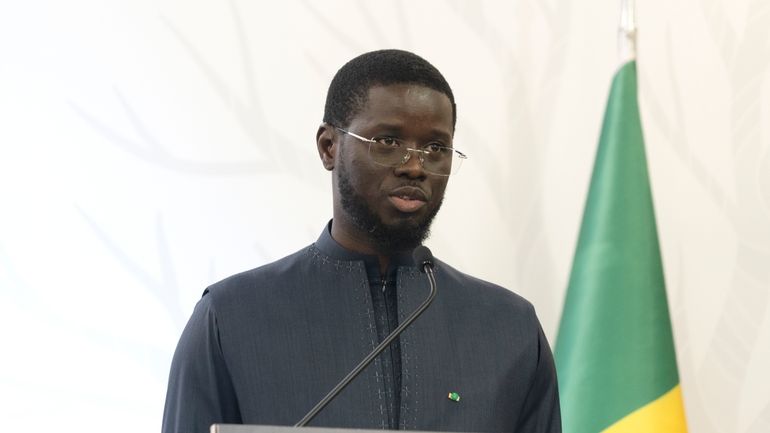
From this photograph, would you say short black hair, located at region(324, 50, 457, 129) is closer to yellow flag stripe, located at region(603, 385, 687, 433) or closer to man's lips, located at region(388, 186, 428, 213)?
man's lips, located at region(388, 186, 428, 213)

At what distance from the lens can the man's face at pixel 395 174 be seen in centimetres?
201

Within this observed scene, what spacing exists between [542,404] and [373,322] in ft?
1.13

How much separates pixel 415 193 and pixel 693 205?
4.45 feet

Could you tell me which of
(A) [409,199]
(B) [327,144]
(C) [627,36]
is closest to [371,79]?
(B) [327,144]

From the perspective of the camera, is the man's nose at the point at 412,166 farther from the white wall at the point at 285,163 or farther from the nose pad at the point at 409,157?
the white wall at the point at 285,163

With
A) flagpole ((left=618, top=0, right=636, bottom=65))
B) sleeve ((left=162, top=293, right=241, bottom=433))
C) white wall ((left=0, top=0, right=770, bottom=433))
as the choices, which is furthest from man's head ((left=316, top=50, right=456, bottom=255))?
flagpole ((left=618, top=0, right=636, bottom=65))

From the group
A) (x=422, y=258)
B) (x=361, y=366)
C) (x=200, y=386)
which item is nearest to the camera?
(x=361, y=366)

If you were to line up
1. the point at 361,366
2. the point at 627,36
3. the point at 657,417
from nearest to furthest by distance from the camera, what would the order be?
1. the point at 361,366
2. the point at 657,417
3. the point at 627,36

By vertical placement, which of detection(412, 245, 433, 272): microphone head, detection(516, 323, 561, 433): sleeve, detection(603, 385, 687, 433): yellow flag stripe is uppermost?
detection(412, 245, 433, 272): microphone head

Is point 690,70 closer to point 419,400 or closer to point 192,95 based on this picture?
point 192,95

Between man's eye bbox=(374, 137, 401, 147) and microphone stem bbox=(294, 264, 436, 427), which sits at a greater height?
man's eye bbox=(374, 137, 401, 147)

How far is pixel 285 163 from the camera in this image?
10.1ft

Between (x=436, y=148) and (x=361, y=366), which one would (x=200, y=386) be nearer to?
(x=361, y=366)

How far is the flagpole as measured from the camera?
119 inches
